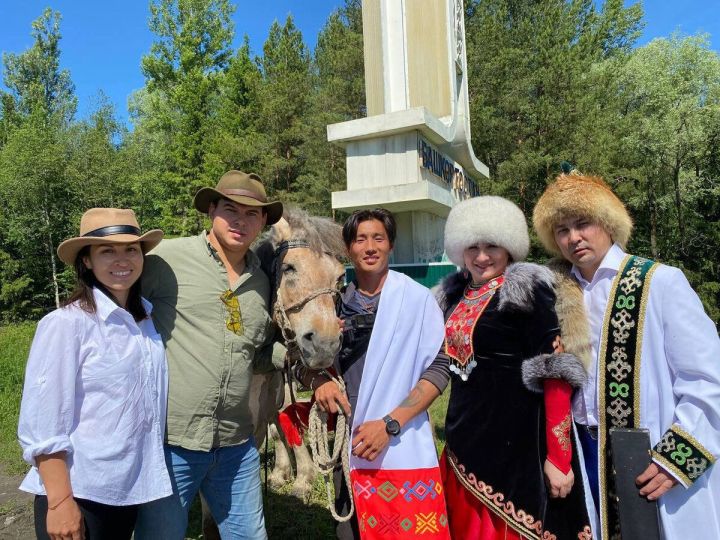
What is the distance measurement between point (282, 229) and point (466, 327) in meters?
1.06

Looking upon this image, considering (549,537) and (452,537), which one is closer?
(549,537)

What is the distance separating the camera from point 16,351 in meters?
8.58

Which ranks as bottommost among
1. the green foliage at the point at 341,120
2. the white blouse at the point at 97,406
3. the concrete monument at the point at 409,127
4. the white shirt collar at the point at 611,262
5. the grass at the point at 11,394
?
the grass at the point at 11,394

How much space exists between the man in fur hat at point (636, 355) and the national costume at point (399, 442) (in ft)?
2.00

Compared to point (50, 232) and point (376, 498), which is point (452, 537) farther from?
point (50, 232)

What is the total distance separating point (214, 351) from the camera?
196cm

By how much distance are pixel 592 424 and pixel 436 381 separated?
2.15ft

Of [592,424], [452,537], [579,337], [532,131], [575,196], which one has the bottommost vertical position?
[452,537]

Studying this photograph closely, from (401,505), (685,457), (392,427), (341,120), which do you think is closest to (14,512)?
(401,505)

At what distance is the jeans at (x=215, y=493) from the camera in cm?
185

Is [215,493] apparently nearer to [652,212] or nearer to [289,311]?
[289,311]

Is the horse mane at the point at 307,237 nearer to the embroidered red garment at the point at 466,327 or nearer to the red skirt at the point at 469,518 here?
the embroidered red garment at the point at 466,327

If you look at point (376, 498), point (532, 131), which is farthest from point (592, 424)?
point (532, 131)

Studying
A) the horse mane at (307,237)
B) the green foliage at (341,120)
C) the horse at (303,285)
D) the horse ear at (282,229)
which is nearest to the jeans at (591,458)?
the horse at (303,285)
